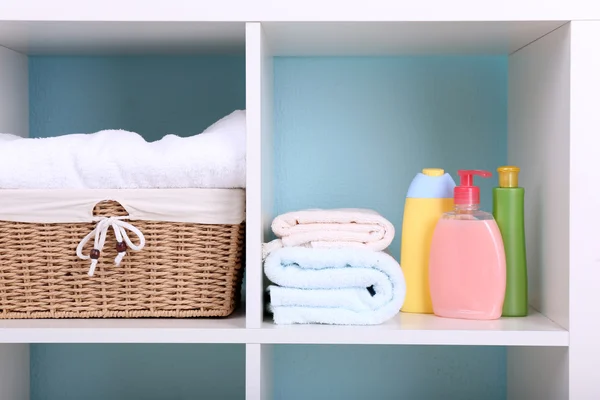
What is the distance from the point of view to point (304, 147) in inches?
57.1

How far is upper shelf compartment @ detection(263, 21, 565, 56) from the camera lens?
1084 mm

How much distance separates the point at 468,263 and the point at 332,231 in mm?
206

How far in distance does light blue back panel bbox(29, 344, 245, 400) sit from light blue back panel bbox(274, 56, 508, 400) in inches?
4.3

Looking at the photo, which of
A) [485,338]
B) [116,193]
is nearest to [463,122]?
[485,338]

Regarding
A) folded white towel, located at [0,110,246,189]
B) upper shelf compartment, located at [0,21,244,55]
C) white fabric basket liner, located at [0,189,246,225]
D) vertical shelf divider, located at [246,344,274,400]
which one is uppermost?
upper shelf compartment, located at [0,21,244,55]

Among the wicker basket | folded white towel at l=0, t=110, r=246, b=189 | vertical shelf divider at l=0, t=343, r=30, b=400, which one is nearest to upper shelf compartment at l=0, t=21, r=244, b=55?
folded white towel at l=0, t=110, r=246, b=189

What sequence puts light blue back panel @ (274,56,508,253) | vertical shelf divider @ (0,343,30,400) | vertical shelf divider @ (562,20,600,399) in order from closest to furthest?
vertical shelf divider @ (562,20,600,399)
vertical shelf divider @ (0,343,30,400)
light blue back panel @ (274,56,508,253)

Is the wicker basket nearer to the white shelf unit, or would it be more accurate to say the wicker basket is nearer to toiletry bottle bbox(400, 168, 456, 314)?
the white shelf unit

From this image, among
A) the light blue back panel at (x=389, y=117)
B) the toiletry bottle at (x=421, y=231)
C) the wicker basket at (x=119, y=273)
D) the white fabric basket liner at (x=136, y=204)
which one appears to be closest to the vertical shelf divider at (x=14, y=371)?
the wicker basket at (x=119, y=273)

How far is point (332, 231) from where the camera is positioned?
113cm

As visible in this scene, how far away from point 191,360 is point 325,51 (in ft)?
2.07

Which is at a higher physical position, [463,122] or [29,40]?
[29,40]

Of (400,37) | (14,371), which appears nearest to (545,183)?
(400,37)
